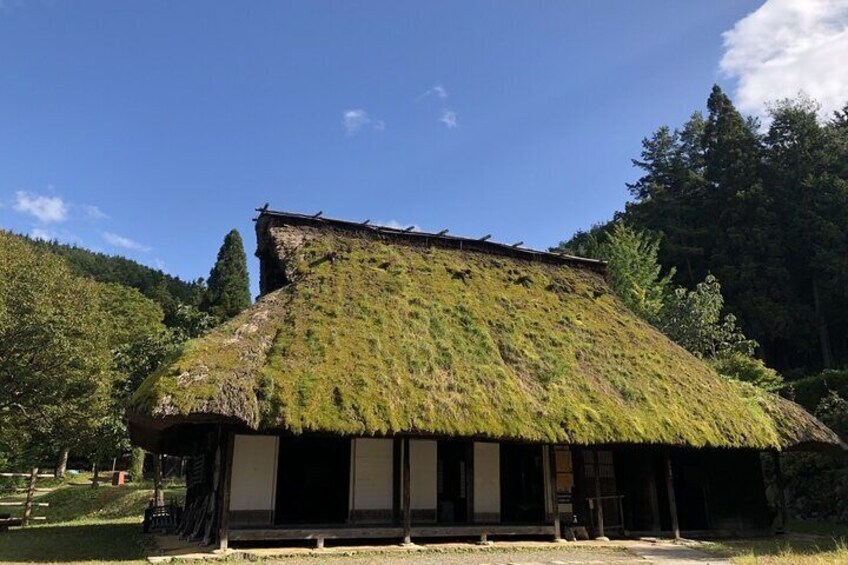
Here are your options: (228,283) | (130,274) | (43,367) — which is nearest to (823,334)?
(228,283)

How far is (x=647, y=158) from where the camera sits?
48.2 meters

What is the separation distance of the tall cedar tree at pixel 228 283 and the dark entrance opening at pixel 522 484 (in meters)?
19.4

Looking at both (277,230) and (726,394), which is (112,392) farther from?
(726,394)

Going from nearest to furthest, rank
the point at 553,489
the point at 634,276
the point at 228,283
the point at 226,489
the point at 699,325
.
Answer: the point at 226,489 < the point at 553,489 < the point at 699,325 < the point at 634,276 < the point at 228,283

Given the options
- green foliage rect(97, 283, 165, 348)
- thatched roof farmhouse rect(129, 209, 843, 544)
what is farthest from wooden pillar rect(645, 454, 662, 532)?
green foliage rect(97, 283, 165, 348)

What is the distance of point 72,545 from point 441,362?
7.67 metres

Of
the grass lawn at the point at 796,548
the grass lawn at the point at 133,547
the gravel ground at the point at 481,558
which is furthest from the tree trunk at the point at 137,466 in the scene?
the grass lawn at the point at 796,548

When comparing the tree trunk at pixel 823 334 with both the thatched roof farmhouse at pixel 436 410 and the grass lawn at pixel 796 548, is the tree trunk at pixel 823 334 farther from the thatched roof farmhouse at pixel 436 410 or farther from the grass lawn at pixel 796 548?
the thatched roof farmhouse at pixel 436 410

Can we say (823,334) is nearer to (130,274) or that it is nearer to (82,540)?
(82,540)

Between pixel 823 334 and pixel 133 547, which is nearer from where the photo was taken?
pixel 133 547

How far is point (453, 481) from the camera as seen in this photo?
41.9ft

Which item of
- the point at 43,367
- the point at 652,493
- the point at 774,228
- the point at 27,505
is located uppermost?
the point at 774,228

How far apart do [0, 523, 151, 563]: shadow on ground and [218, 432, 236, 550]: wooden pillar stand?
1229 mm

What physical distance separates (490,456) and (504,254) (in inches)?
247
